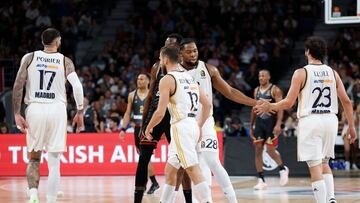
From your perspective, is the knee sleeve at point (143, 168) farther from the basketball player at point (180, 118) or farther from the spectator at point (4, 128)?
the spectator at point (4, 128)

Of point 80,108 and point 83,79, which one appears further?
point 83,79

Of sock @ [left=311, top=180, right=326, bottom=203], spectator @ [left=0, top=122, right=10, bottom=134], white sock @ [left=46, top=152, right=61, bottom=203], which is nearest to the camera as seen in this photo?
sock @ [left=311, top=180, right=326, bottom=203]

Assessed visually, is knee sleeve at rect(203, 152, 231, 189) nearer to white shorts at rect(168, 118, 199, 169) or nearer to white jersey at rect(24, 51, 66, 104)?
white shorts at rect(168, 118, 199, 169)

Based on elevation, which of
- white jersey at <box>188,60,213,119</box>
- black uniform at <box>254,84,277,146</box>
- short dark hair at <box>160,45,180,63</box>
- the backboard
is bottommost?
black uniform at <box>254,84,277,146</box>

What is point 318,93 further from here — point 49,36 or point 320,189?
point 49,36

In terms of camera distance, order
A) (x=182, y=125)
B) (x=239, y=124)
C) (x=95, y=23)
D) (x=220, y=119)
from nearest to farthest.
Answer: (x=182, y=125) → (x=239, y=124) → (x=220, y=119) → (x=95, y=23)

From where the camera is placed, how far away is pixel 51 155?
9984 millimetres

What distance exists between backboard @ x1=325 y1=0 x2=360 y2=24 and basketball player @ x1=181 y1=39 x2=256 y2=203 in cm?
496

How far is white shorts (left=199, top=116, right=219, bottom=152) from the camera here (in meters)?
9.64

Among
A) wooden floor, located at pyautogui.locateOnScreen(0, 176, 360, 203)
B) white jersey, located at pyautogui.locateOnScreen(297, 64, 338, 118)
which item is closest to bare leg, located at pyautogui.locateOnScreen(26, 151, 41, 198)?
wooden floor, located at pyautogui.locateOnScreen(0, 176, 360, 203)

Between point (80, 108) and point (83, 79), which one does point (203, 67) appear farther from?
point (83, 79)

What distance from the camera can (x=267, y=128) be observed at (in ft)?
50.7

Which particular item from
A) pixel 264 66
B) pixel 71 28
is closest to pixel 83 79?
pixel 71 28

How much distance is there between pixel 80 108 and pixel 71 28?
17276 millimetres
